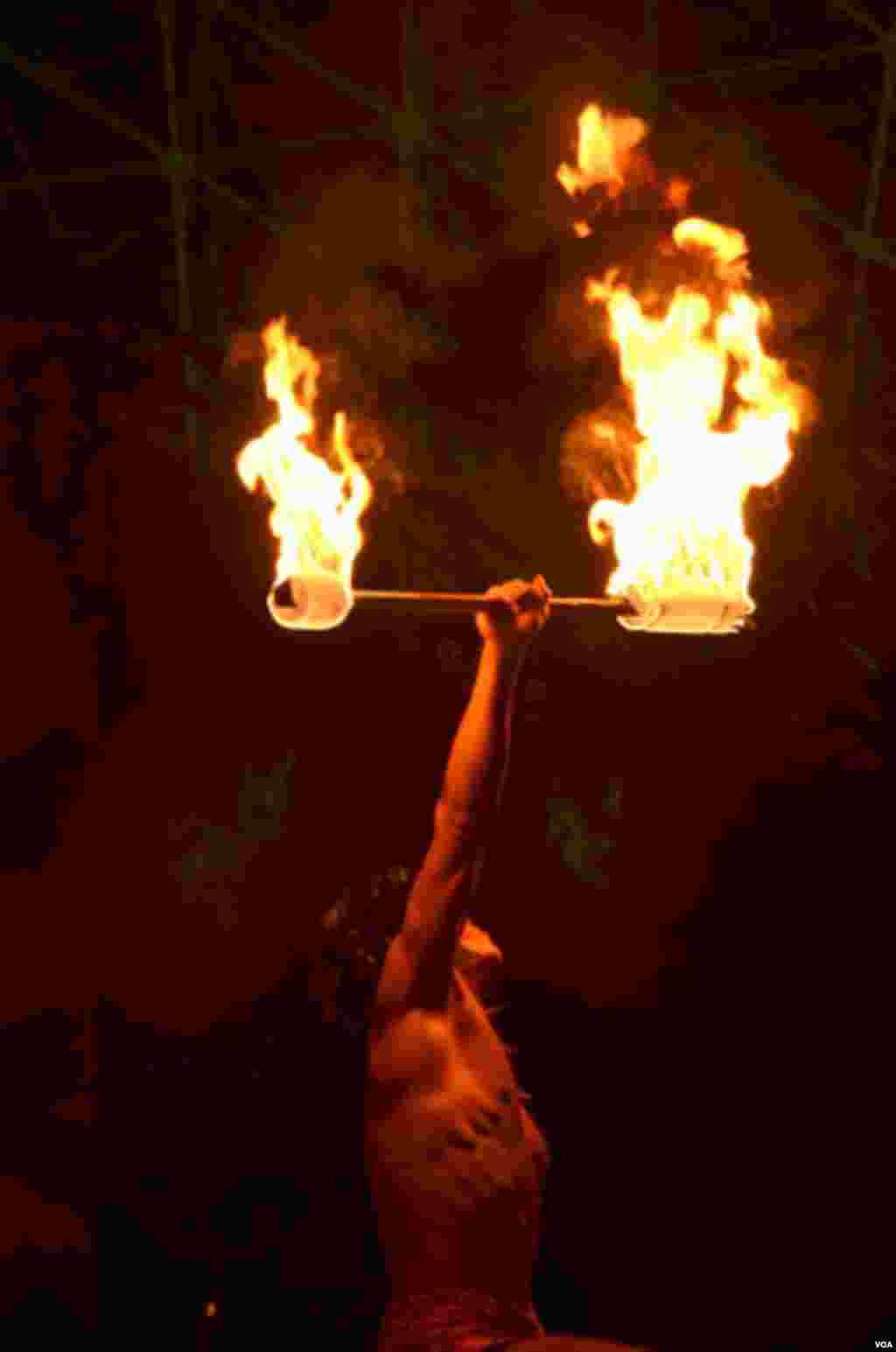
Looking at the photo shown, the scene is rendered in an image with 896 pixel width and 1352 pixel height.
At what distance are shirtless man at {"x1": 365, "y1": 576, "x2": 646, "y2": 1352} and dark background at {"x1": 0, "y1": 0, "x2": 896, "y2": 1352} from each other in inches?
63.8

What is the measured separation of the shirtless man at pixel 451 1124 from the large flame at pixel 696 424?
2.23ft

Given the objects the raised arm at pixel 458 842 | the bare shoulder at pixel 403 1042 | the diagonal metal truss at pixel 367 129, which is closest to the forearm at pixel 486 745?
the raised arm at pixel 458 842

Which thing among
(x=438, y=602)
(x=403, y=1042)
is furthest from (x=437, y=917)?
(x=438, y=602)

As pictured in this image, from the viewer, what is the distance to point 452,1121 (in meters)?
3.12

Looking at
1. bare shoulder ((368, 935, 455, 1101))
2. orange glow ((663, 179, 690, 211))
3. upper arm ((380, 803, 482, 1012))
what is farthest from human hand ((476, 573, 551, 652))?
orange glow ((663, 179, 690, 211))

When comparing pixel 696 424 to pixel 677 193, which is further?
pixel 677 193

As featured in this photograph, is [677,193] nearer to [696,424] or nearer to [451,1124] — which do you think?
[696,424]

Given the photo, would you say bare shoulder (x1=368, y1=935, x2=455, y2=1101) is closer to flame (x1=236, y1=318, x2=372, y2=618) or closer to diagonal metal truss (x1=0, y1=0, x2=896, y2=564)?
flame (x1=236, y1=318, x2=372, y2=618)

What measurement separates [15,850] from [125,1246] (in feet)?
4.92

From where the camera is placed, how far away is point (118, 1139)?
192 inches

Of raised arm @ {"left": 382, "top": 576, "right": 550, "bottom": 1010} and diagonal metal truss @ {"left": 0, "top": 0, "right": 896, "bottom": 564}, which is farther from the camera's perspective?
diagonal metal truss @ {"left": 0, "top": 0, "right": 896, "bottom": 564}

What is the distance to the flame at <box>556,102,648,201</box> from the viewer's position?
18.8ft

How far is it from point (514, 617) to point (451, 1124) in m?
1.13

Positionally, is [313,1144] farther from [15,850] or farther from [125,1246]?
[15,850]
